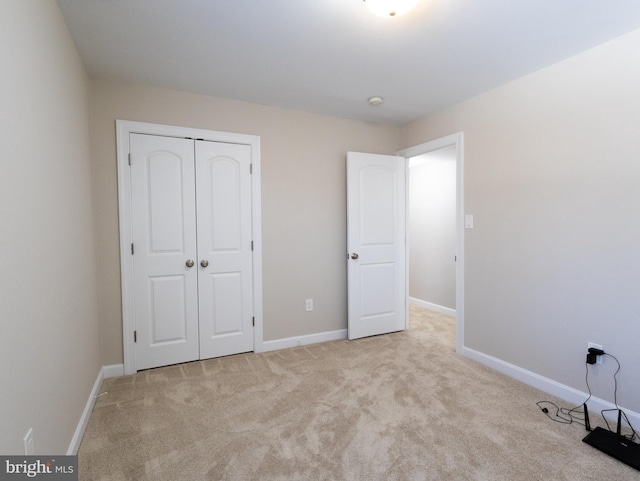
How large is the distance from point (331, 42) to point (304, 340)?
267cm

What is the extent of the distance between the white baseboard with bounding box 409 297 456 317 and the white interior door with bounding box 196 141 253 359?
2822 mm

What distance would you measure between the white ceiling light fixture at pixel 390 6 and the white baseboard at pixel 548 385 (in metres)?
2.66

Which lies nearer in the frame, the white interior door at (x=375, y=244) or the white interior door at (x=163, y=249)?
the white interior door at (x=163, y=249)

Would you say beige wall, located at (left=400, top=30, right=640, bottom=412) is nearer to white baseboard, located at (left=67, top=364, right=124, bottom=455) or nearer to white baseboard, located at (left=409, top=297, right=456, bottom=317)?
white baseboard, located at (left=409, top=297, right=456, bottom=317)

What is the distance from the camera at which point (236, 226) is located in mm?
2998

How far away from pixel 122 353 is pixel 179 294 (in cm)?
63

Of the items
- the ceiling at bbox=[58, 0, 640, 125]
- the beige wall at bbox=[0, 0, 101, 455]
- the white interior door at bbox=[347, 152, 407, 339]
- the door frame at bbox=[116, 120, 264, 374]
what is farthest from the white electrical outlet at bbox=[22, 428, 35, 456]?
the white interior door at bbox=[347, 152, 407, 339]

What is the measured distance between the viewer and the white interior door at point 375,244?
3.43 meters

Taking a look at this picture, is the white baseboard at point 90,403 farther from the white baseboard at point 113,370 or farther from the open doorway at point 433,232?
the open doorway at point 433,232

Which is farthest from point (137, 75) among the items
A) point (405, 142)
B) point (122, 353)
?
point (405, 142)

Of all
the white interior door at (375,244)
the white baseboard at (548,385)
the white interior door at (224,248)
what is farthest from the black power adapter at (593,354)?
the white interior door at (224,248)

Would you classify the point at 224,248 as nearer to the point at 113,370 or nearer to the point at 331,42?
the point at 113,370

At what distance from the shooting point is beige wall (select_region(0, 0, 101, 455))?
1065 mm

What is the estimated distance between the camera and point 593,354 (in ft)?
6.84
